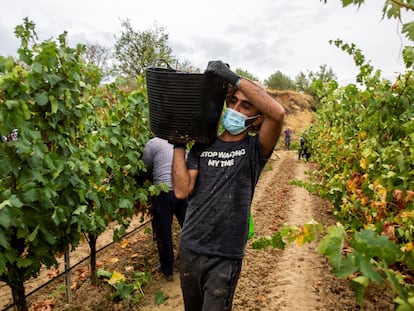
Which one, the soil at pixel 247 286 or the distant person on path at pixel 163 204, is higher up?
the distant person on path at pixel 163 204

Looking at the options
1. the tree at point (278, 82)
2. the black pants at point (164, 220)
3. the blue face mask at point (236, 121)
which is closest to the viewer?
Answer: the blue face mask at point (236, 121)

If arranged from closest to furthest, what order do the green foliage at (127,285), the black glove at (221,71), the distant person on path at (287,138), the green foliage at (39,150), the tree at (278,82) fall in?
the black glove at (221,71) < the green foliage at (39,150) < the green foliage at (127,285) < the distant person on path at (287,138) < the tree at (278,82)

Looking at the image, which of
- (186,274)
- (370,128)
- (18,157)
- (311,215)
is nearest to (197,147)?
(186,274)

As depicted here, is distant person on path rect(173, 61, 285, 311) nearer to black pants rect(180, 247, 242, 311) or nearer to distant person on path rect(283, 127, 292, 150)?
black pants rect(180, 247, 242, 311)

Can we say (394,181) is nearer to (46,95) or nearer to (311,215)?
(46,95)

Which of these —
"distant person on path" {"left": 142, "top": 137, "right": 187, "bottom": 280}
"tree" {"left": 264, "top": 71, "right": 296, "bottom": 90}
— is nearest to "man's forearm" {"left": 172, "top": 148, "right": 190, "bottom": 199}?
"distant person on path" {"left": 142, "top": 137, "right": 187, "bottom": 280}

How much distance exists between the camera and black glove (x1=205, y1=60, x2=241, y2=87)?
1.94m

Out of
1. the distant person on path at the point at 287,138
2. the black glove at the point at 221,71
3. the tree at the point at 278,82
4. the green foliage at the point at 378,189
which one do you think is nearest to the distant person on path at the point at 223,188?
the black glove at the point at 221,71

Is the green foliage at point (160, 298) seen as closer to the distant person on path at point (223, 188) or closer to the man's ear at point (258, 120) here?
the distant person on path at point (223, 188)

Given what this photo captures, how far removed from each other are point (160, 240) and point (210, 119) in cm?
249

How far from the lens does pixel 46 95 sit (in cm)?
266

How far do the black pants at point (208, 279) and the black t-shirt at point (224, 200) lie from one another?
0.17 feet

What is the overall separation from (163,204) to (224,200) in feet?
7.40

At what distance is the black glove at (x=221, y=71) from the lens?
194 centimetres
